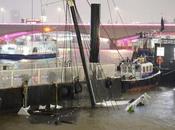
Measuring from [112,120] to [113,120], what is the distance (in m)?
0.05

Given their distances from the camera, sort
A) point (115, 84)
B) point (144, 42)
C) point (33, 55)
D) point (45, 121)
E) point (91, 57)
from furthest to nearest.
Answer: point (33, 55), point (144, 42), point (115, 84), point (91, 57), point (45, 121)

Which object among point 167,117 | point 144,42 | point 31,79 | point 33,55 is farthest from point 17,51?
point 167,117

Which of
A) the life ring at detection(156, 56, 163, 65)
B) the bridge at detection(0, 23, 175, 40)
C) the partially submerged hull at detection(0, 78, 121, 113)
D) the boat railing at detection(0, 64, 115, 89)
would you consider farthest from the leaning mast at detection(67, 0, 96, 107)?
the bridge at detection(0, 23, 175, 40)

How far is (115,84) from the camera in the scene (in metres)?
29.9

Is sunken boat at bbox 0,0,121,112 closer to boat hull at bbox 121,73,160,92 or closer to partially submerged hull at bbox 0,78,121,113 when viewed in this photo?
partially submerged hull at bbox 0,78,121,113

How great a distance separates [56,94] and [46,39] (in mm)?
25161

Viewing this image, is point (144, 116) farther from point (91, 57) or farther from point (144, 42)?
point (144, 42)

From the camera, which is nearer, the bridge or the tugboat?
the tugboat

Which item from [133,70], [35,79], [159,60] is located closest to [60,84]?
[35,79]

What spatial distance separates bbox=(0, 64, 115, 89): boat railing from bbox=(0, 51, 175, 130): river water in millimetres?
1991

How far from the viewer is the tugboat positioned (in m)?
33.8

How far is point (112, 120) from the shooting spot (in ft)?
76.3

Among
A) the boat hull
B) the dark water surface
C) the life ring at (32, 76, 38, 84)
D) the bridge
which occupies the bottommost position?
the dark water surface

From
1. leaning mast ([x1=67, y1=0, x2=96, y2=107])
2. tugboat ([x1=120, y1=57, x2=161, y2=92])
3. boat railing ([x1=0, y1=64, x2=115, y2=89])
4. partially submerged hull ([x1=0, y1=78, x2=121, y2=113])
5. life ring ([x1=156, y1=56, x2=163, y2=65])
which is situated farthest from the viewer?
life ring ([x1=156, y1=56, x2=163, y2=65])
